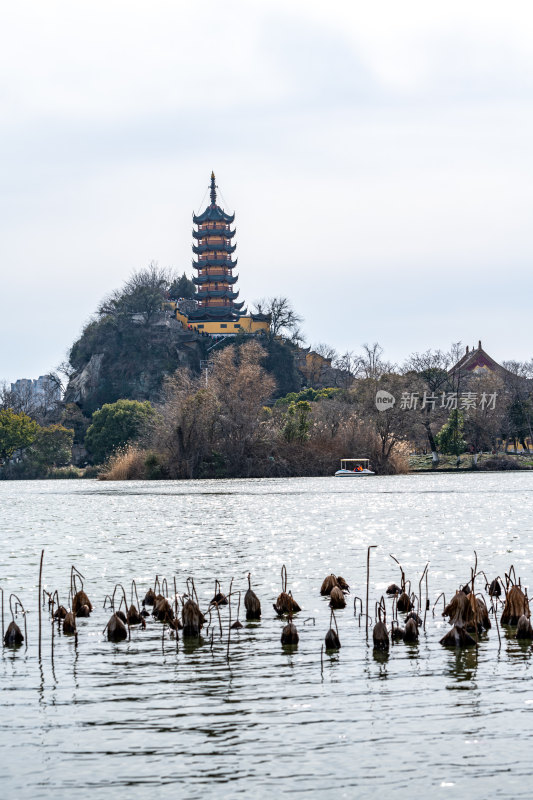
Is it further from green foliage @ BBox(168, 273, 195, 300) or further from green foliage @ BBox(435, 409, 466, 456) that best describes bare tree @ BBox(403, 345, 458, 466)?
green foliage @ BBox(168, 273, 195, 300)

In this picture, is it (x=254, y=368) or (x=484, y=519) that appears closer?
(x=484, y=519)

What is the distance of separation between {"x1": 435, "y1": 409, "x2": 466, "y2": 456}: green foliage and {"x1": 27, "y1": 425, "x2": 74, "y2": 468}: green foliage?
3990cm

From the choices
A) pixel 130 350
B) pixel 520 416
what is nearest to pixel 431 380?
pixel 520 416

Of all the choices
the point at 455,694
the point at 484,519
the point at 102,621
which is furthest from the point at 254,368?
the point at 455,694

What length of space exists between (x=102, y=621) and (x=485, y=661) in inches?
256

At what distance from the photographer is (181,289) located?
187 m

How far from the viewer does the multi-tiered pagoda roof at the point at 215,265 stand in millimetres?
164625

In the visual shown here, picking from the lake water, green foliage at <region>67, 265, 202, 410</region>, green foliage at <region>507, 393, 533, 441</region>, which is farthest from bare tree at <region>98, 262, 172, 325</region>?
the lake water

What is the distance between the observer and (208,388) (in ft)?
262

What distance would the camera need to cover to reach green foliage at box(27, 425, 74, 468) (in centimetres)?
10894

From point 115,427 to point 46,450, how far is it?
7.74 m

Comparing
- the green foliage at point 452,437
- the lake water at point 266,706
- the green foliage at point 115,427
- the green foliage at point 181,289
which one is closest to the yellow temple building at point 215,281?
the green foliage at point 181,289

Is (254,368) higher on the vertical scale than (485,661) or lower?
higher

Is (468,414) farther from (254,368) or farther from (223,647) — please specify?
(223,647)
